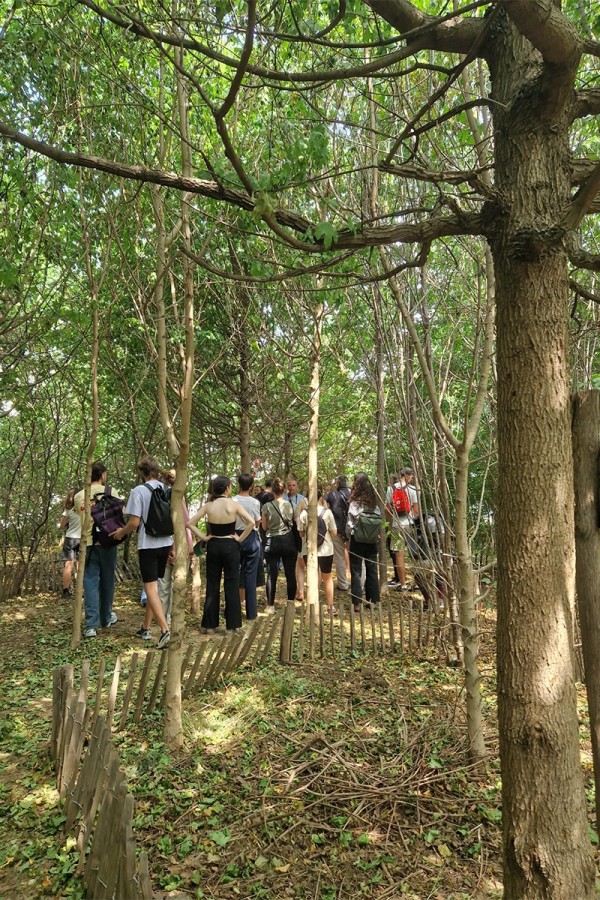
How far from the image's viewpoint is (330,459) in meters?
17.3

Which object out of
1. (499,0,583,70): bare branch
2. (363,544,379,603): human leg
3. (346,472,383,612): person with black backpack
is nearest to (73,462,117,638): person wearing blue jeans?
(346,472,383,612): person with black backpack

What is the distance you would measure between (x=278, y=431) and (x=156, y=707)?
8.52 m

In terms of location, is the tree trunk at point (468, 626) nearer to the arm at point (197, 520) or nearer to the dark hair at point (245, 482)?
the arm at point (197, 520)

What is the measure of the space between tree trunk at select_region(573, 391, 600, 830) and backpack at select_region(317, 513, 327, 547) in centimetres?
551

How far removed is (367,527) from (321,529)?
938 mm

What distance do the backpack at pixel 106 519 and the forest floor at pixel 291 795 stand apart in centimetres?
181

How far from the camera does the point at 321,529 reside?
760 centimetres

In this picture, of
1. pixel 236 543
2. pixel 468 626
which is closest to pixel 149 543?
pixel 236 543

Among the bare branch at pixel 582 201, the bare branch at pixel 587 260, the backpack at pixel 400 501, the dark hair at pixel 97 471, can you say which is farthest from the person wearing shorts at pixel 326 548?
the bare branch at pixel 582 201

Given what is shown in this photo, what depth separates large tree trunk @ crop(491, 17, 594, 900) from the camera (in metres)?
1.89

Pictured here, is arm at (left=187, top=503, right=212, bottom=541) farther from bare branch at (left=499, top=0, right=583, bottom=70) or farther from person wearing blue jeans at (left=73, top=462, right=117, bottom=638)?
bare branch at (left=499, top=0, right=583, bottom=70)

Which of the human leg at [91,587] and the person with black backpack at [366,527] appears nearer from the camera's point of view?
the human leg at [91,587]

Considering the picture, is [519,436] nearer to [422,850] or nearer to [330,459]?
[422,850]

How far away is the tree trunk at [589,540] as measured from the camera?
1935 mm
